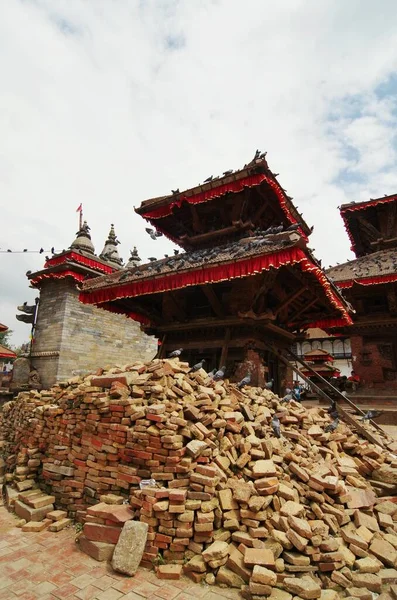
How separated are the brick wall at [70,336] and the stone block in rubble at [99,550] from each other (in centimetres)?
1191

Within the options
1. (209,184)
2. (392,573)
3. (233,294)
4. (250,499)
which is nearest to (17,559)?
(250,499)

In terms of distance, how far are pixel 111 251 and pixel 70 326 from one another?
9523 mm

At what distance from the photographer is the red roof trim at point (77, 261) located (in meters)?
16.8

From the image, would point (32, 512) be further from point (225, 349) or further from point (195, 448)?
point (225, 349)

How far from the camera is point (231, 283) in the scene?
25.4 feet

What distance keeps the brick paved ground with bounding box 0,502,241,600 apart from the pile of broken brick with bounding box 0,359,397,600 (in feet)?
0.40

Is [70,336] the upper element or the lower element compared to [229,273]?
upper

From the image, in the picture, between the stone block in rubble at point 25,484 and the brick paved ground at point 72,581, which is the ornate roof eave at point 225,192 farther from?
the brick paved ground at point 72,581

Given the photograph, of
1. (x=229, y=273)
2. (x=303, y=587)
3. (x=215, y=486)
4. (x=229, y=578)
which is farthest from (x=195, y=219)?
(x=303, y=587)

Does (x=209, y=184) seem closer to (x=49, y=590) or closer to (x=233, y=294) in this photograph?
(x=233, y=294)

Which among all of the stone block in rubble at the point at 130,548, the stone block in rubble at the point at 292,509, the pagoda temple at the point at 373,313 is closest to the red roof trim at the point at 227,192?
the pagoda temple at the point at 373,313

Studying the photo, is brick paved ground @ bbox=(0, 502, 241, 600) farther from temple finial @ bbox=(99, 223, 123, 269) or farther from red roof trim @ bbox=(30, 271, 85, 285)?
temple finial @ bbox=(99, 223, 123, 269)

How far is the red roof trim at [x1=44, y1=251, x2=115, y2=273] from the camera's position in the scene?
55.1 ft

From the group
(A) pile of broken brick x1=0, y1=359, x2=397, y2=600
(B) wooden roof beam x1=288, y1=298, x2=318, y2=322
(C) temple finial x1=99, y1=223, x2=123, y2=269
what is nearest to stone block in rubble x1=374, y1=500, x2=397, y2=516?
(A) pile of broken brick x1=0, y1=359, x2=397, y2=600
